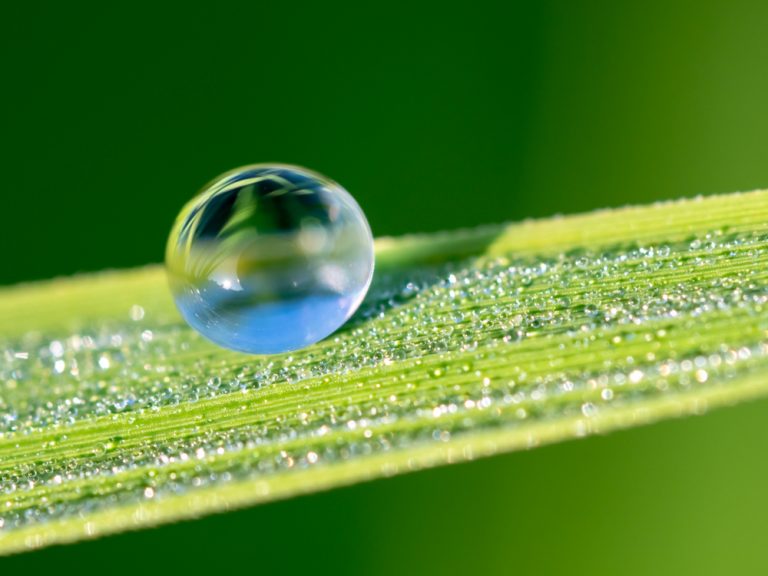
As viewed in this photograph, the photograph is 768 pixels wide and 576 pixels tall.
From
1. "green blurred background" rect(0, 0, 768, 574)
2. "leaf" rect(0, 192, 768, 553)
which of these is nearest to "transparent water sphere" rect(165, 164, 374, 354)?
"leaf" rect(0, 192, 768, 553)

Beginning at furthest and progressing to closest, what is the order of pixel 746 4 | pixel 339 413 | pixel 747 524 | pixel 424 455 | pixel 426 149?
pixel 426 149, pixel 746 4, pixel 747 524, pixel 339 413, pixel 424 455

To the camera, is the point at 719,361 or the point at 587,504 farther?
the point at 587,504

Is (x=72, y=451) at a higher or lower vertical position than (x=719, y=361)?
lower

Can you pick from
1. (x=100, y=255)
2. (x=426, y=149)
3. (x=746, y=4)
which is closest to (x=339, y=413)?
(x=426, y=149)

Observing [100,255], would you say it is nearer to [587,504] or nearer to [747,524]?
[587,504]

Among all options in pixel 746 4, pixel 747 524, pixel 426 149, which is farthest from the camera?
pixel 426 149

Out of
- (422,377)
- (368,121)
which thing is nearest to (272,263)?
(422,377)

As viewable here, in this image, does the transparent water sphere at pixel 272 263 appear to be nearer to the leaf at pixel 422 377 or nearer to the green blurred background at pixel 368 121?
the leaf at pixel 422 377
